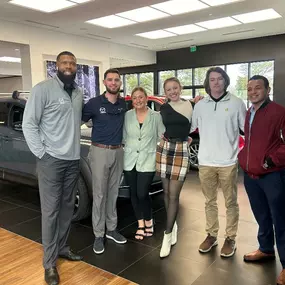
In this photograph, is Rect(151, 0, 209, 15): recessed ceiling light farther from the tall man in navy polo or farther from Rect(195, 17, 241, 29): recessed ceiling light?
the tall man in navy polo

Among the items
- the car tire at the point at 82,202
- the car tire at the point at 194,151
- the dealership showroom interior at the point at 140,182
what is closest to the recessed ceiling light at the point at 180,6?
the car tire at the point at 194,151

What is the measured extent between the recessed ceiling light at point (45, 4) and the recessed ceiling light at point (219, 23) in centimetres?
374

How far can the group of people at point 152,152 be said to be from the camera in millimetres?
2451

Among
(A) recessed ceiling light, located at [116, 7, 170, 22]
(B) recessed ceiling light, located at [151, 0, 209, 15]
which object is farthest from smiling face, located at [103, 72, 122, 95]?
(A) recessed ceiling light, located at [116, 7, 170, 22]

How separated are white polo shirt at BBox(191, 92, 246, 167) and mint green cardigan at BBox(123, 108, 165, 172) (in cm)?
47

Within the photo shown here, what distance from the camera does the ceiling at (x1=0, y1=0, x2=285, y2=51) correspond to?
23.5ft

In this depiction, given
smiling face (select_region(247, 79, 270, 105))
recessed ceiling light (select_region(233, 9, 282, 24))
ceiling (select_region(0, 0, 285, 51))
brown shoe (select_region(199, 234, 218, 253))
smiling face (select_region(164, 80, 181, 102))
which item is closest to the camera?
smiling face (select_region(247, 79, 270, 105))

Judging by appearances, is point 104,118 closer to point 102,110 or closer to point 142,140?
point 102,110

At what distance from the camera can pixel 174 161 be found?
2.86m

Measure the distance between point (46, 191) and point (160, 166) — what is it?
100 cm

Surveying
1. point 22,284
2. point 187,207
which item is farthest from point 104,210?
point 187,207

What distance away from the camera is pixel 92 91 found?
1103cm

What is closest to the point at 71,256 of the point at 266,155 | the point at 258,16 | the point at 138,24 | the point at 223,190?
the point at 223,190

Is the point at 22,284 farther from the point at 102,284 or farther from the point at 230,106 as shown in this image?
the point at 230,106
